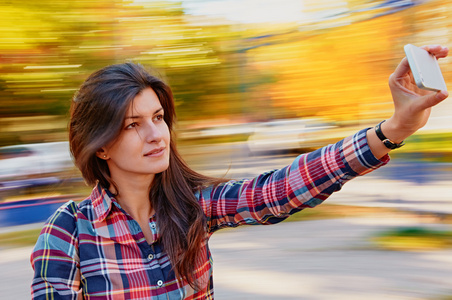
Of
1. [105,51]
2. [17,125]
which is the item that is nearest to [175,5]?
[105,51]

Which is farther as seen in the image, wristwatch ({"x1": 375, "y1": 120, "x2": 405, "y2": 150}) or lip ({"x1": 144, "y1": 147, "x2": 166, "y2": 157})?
lip ({"x1": 144, "y1": 147, "x2": 166, "y2": 157})

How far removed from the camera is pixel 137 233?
1.55 m

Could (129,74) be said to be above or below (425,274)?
above

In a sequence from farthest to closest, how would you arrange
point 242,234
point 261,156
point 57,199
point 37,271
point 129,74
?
point 261,156 → point 57,199 → point 242,234 → point 129,74 → point 37,271

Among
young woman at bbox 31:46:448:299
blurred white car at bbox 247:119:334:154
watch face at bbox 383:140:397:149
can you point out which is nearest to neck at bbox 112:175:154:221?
young woman at bbox 31:46:448:299

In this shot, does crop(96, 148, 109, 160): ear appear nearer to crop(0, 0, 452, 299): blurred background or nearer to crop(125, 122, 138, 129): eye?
crop(125, 122, 138, 129): eye

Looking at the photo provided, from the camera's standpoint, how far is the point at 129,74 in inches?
62.7

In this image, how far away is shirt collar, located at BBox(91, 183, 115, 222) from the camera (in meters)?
1.53

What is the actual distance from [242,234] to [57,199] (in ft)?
9.88

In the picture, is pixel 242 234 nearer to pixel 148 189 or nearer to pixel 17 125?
pixel 148 189

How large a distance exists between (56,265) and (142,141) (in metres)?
0.44

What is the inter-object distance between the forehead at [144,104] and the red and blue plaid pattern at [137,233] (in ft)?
0.94

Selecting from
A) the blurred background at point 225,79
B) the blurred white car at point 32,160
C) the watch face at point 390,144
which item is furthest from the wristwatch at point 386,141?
the blurred white car at point 32,160

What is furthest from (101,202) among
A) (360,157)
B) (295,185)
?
(360,157)
